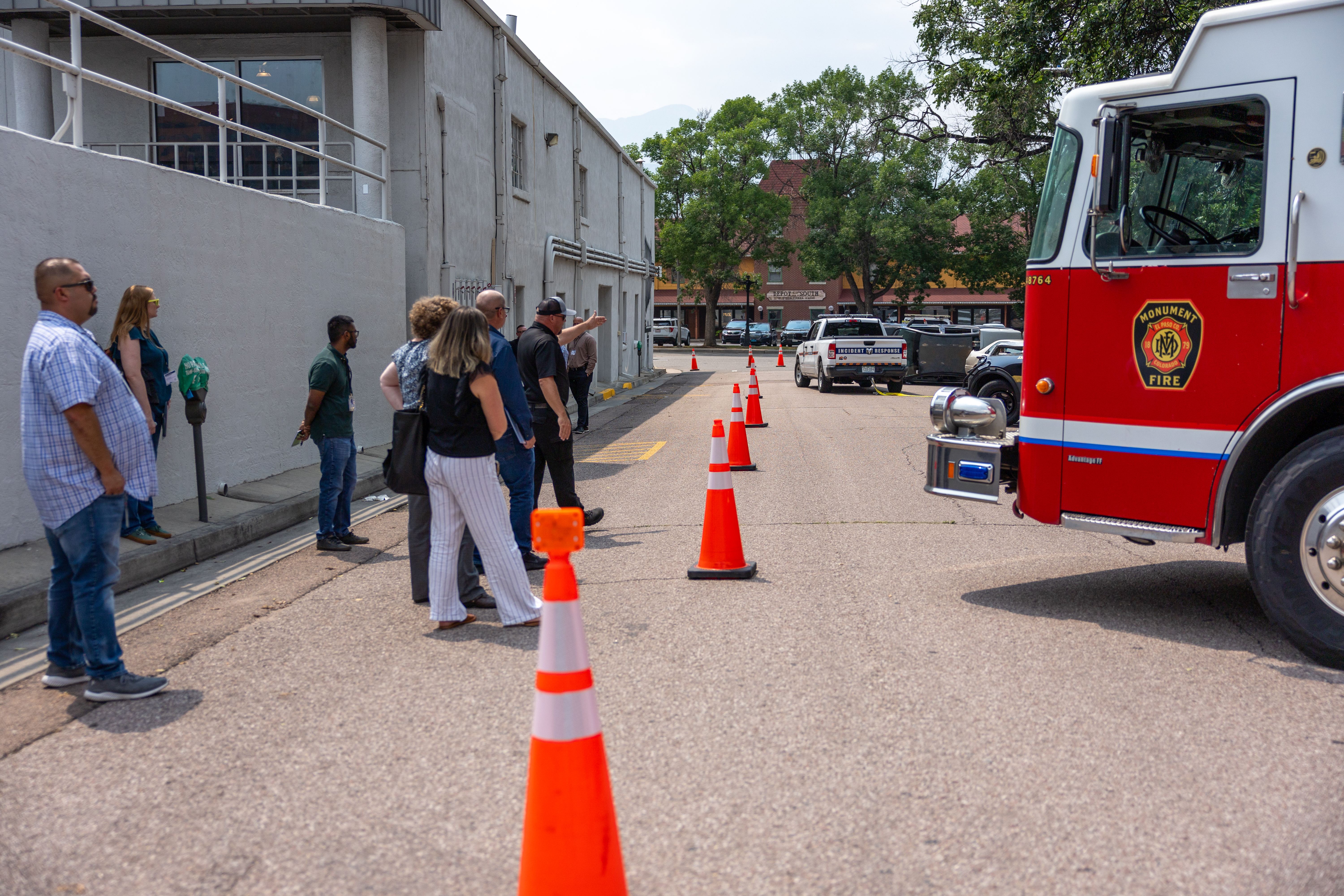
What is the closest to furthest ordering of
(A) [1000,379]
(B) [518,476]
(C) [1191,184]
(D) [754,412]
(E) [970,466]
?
(C) [1191,184] → (E) [970,466] → (B) [518,476] → (D) [754,412] → (A) [1000,379]

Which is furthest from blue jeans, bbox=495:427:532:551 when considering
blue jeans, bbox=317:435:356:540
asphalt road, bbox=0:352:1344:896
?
blue jeans, bbox=317:435:356:540

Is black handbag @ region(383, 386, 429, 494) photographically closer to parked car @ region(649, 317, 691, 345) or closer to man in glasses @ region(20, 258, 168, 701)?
man in glasses @ region(20, 258, 168, 701)

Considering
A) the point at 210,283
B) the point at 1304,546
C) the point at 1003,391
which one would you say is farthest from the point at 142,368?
the point at 1003,391

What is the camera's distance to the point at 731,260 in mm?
61969

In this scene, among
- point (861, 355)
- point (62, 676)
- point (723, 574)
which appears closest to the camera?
point (62, 676)

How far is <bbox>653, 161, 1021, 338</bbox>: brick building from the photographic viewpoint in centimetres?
7350

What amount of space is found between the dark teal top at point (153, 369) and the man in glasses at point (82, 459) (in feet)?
9.60

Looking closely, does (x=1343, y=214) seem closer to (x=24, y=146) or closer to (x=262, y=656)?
(x=262, y=656)

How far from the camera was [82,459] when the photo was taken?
463 cm

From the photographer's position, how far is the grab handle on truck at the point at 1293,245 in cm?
509

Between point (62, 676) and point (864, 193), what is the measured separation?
56.1 m

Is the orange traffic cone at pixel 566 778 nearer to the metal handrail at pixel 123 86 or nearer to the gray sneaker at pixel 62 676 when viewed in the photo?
the gray sneaker at pixel 62 676

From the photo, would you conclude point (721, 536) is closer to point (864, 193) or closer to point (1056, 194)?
point (1056, 194)

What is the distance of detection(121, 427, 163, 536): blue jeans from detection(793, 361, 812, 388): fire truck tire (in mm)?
22275
